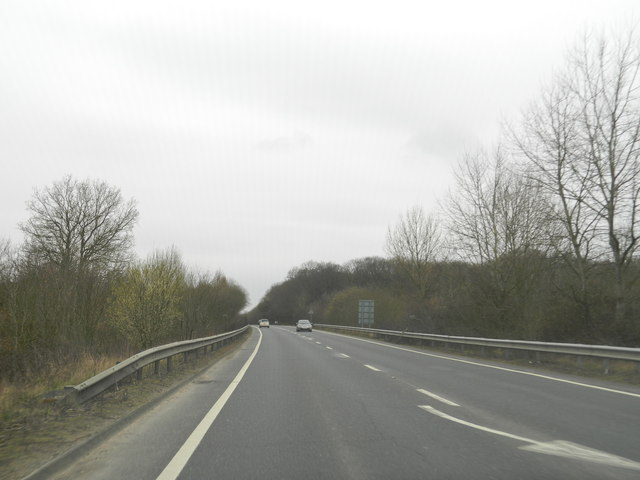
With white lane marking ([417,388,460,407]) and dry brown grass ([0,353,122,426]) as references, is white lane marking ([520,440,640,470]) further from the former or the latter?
dry brown grass ([0,353,122,426])

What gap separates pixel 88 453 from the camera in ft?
17.6

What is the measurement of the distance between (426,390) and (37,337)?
1228 cm

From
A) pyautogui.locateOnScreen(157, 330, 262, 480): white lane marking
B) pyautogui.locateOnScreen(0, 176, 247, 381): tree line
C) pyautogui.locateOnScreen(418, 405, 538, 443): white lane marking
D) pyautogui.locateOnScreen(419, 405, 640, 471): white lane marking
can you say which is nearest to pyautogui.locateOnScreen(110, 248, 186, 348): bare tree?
pyautogui.locateOnScreen(0, 176, 247, 381): tree line

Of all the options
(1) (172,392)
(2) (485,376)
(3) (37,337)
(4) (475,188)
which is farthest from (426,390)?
(4) (475,188)

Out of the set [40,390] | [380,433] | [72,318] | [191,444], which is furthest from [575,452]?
[72,318]

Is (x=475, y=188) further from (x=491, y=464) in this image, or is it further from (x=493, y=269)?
(x=491, y=464)

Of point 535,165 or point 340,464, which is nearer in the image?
point 340,464

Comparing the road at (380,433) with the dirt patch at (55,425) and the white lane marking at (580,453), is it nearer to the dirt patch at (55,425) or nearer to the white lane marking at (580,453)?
the white lane marking at (580,453)

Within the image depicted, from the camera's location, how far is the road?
4.78 metres

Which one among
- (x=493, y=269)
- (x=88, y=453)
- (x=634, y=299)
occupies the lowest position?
(x=88, y=453)

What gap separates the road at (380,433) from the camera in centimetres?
478

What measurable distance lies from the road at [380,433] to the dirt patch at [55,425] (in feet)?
1.15

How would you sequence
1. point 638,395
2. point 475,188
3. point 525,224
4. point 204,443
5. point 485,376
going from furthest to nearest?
point 475,188 → point 525,224 → point 485,376 → point 638,395 → point 204,443

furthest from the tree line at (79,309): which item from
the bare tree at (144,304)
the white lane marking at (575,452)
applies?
the white lane marking at (575,452)
